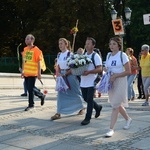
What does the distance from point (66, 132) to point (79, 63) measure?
132cm

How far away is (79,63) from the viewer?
651 cm

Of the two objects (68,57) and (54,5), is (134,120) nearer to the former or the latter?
(68,57)

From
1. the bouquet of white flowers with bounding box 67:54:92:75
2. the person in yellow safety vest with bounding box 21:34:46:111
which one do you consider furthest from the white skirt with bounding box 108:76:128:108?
the person in yellow safety vest with bounding box 21:34:46:111

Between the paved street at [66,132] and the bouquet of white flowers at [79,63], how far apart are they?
109 cm

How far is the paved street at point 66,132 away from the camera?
5.39 metres

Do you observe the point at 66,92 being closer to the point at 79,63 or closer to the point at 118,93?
the point at 79,63

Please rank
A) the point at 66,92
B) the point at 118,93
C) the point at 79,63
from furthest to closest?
1. the point at 66,92
2. the point at 79,63
3. the point at 118,93

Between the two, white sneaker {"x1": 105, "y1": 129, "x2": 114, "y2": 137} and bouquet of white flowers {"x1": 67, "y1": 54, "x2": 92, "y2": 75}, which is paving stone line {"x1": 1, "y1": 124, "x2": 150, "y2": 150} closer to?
white sneaker {"x1": 105, "y1": 129, "x2": 114, "y2": 137}

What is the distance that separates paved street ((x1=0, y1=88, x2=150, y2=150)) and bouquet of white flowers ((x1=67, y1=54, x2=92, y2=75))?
1089 mm

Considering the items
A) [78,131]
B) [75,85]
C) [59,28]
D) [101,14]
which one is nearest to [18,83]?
[75,85]

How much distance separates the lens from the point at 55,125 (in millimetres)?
6805

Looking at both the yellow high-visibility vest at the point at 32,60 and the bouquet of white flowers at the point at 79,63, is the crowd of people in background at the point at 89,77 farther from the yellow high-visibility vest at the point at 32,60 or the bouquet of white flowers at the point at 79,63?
the bouquet of white flowers at the point at 79,63

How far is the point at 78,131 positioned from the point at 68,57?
1.65 meters

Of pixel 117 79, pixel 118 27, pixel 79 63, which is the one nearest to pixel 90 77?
pixel 79 63
